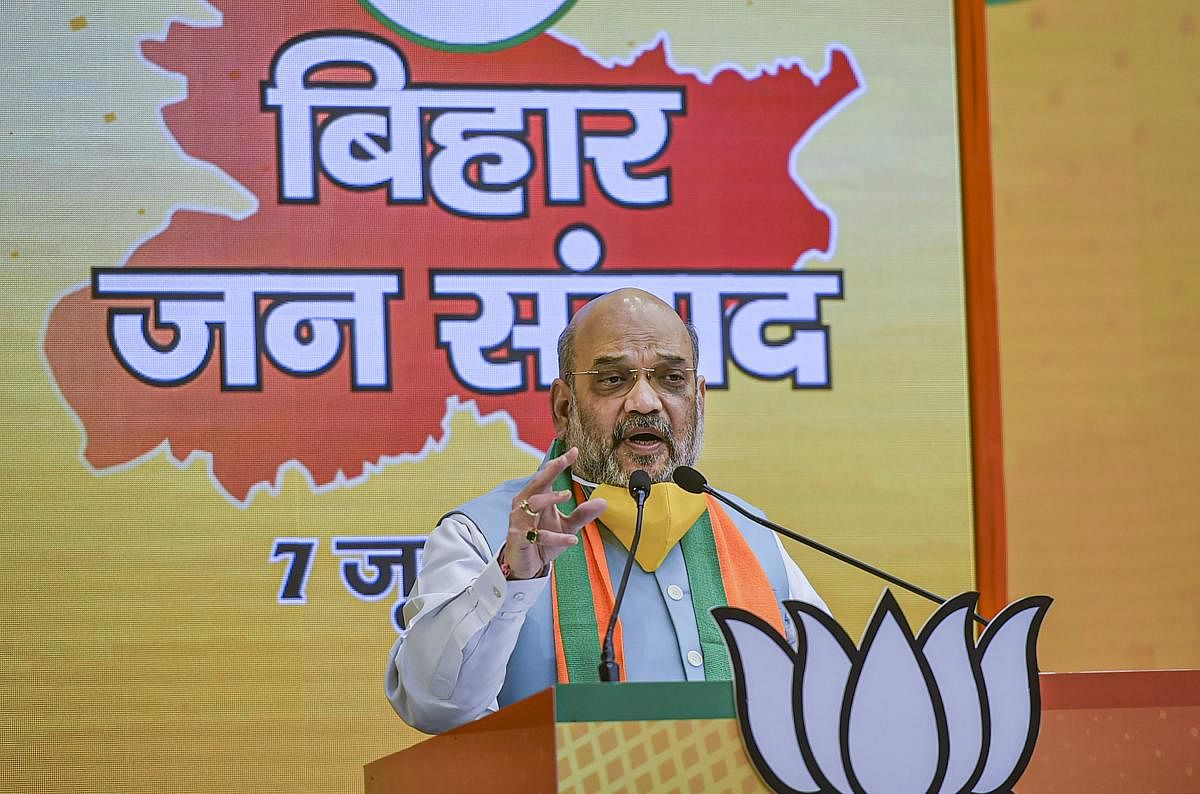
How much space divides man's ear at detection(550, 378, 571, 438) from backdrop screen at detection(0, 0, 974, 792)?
62 centimetres

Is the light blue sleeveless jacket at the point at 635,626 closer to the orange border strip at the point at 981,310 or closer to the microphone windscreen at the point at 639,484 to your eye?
the microphone windscreen at the point at 639,484

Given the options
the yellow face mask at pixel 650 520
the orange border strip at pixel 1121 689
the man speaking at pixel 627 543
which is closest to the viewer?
the orange border strip at pixel 1121 689

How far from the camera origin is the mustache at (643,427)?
281cm

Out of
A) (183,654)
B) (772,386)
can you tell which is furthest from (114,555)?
(772,386)

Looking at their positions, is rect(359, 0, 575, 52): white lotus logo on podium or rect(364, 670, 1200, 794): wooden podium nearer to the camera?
rect(364, 670, 1200, 794): wooden podium

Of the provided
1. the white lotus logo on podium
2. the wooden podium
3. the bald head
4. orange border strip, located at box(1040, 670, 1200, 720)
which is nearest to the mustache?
the bald head

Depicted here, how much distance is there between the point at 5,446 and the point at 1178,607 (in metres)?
2.86

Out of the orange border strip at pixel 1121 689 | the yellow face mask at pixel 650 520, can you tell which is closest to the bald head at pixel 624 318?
the yellow face mask at pixel 650 520

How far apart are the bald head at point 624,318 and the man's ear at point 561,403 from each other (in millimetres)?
30

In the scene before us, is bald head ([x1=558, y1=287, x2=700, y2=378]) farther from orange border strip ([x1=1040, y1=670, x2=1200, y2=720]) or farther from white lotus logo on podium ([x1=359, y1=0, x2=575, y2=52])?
orange border strip ([x1=1040, y1=670, x2=1200, y2=720])

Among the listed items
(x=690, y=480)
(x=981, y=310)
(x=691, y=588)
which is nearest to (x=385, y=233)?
(x=691, y=588)

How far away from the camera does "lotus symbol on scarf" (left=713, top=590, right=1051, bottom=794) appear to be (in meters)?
1.57

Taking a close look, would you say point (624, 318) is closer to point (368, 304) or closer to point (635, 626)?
point (635, 626)

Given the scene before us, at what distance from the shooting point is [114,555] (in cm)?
346
